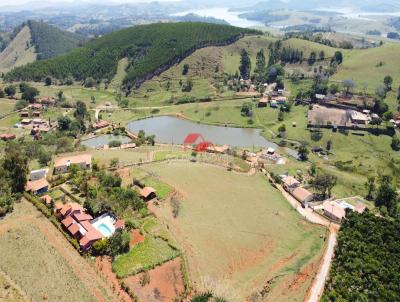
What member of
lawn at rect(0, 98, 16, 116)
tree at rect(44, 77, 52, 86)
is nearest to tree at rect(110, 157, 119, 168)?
lawn at rect(0, 98, 16, 116)

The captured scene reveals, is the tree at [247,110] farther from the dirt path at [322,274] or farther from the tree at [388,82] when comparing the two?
the dirt path at [322,274]

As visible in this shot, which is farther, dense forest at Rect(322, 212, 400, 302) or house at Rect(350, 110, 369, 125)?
house at Rect(350, 110, 369, 125)

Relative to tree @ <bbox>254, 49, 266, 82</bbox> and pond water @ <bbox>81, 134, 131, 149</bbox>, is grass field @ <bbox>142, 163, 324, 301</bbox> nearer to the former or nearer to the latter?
pond water @ <bbox>81, 134, 131, 149</bbox>

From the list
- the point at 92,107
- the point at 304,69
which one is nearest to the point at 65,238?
the point at 92,107

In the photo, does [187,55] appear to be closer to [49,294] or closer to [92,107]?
[92,107]

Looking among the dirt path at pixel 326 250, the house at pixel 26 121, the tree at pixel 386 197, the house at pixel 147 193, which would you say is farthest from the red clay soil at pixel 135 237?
the house at pixel 26 121

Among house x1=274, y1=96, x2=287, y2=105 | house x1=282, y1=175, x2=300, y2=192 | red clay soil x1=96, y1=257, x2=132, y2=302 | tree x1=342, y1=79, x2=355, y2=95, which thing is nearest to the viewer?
red clay soil x1=96, y1=257, x2=132, y2=302
